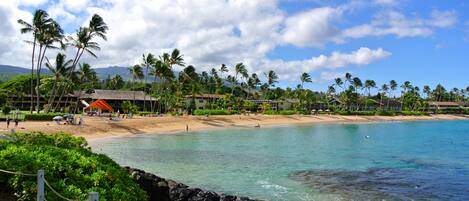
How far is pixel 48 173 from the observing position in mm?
9555

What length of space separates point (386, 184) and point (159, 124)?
4108 centimetres

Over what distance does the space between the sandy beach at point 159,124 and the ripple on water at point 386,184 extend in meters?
23.6

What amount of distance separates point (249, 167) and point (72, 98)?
219 ft

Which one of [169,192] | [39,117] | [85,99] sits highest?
[85,99]

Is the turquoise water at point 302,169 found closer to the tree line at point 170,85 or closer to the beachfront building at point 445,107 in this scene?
the tree line at point 170,85

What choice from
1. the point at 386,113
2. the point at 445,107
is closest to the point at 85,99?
the point at 386,113

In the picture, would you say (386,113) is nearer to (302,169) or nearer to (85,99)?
(85,99)

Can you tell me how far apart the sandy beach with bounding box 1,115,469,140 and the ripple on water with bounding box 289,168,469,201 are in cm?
2357

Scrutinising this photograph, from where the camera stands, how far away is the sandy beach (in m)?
43.6

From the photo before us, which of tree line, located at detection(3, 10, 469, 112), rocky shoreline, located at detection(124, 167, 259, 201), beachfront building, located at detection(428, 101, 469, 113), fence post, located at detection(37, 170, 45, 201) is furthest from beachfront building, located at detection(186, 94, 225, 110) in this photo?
fence post, located at detection(37, 170, 45, 201)

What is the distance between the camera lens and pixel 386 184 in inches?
892

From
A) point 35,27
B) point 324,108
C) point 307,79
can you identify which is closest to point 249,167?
point 35,27

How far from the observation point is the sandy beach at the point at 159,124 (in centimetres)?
4359

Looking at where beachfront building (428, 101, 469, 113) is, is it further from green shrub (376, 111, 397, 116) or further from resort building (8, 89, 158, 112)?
resort building (8, 89, 158, 112)
